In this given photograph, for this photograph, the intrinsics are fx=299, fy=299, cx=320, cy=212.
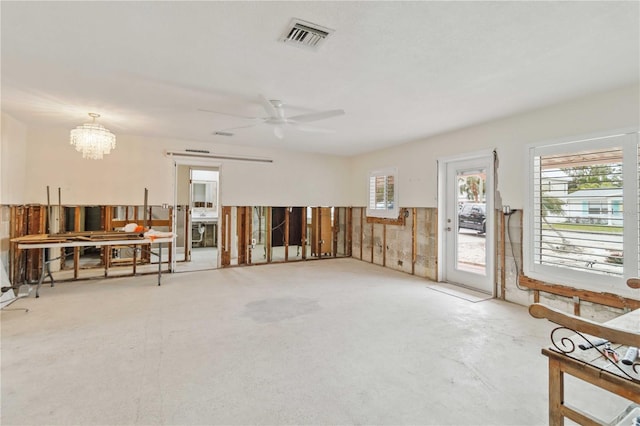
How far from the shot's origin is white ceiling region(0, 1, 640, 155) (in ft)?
6.40

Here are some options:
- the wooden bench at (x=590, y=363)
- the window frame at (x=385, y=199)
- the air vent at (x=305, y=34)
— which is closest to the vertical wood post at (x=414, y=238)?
the window frame at (x=385, y=199)

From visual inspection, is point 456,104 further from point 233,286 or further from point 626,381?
point 233,286

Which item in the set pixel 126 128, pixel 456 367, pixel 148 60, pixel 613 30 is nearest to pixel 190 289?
pixel 126 128

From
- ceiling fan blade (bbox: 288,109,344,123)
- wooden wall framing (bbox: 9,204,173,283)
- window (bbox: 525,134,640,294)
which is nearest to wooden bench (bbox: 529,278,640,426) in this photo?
window (bbox: 525,134,640,294)

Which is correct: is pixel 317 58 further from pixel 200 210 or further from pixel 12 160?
pixel 200 210

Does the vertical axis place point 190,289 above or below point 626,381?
below

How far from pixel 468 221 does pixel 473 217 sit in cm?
12

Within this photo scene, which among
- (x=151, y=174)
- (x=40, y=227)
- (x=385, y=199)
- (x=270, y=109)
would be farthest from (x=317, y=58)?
(x=40, y=227)

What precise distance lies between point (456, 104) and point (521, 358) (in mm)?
2767

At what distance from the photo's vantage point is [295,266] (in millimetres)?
6453

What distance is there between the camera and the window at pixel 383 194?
620 centimetres

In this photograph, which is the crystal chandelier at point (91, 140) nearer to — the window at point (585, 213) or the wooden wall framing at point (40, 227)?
the wooden wall framing at point (40, 227)

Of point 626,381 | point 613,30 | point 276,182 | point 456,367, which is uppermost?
point 613,30

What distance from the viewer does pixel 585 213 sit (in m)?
3.26
